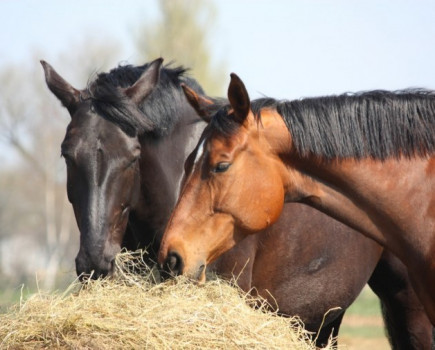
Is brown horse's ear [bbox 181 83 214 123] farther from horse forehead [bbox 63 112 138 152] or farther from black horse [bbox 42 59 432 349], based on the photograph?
horse forehead [bbox 63 112 138 152]

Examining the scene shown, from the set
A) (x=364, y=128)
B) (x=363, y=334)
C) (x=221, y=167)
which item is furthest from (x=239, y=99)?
(x=363, y=334)

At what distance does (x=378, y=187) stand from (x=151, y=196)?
1575 millimetres

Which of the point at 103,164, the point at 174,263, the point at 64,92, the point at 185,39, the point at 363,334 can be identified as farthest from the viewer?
the point at 185,39

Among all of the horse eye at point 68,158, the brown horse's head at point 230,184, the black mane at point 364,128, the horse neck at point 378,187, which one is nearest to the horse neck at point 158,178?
the horse eye at point 68,158

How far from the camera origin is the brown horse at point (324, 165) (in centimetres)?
425

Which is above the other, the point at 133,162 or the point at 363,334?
the point at 133,162

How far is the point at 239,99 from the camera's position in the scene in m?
4.27

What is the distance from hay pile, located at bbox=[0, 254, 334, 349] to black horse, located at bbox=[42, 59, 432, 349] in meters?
0.58

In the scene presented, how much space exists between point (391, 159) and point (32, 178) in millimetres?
40803

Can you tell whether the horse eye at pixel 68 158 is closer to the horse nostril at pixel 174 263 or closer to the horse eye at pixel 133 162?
the horse eye at pixel 133 162

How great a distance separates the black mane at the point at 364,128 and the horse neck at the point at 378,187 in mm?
60

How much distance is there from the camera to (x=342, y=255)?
5.95m

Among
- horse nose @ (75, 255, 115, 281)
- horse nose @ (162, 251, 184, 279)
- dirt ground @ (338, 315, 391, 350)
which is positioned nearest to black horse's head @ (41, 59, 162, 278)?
horse nose @ (75, 255, 115, 281)

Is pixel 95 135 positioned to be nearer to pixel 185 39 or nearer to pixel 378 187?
pixel 378 187
